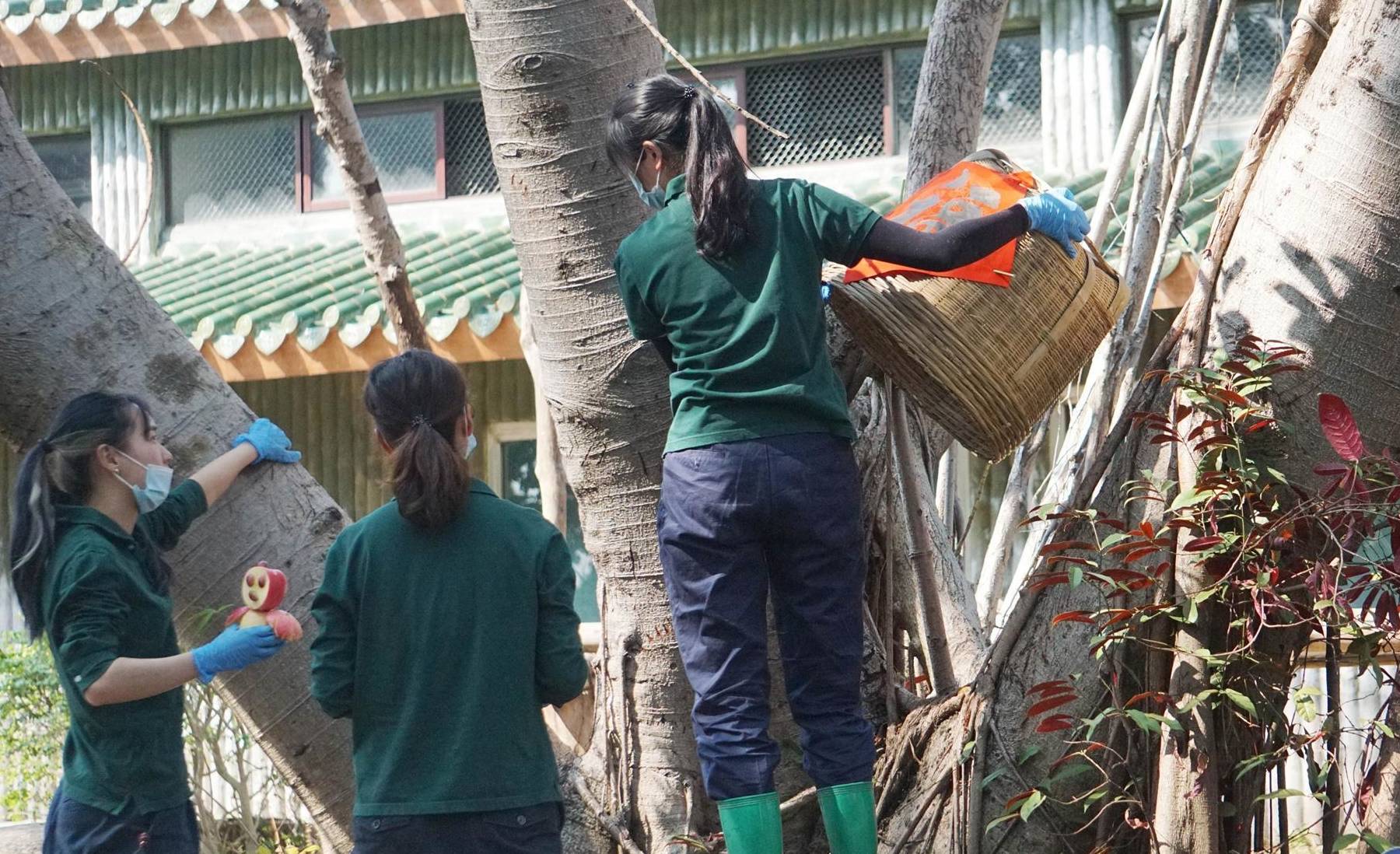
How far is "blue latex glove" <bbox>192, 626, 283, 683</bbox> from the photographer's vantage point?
2535 mm

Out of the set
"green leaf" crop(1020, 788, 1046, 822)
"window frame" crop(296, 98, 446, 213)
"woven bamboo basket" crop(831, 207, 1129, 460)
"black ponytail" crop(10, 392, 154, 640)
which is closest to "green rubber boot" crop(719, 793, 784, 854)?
"green leaf" crop(1020, 788, 1046, 822)

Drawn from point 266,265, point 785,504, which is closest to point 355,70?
point 266,265

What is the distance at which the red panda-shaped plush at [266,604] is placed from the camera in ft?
8.44

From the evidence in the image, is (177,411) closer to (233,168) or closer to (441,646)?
(441,646)

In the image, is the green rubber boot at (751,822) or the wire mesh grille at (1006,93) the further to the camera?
the wire mesh grille at (1006,93)

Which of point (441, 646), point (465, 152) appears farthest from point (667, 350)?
point (465, 152)

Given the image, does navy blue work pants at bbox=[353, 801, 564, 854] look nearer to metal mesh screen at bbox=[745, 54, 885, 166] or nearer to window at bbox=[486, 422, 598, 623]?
window at bbox=[486, 422, 598, 623]

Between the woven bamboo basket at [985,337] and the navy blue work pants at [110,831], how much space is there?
1.50m

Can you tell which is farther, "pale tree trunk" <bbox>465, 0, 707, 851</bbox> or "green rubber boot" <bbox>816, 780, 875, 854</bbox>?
"pale tree trunk" <bbox>465, 0, 707, 851</bbox>

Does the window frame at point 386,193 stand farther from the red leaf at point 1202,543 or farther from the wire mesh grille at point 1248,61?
the red leaf at point 1202,543

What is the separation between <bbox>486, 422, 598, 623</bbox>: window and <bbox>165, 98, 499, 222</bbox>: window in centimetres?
146

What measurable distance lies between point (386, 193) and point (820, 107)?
2446 millimetres

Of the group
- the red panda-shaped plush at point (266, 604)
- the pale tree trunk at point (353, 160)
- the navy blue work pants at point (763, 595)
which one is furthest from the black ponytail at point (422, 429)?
the pale tree trunk at point (353, 160)

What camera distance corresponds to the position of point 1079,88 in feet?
24.0
